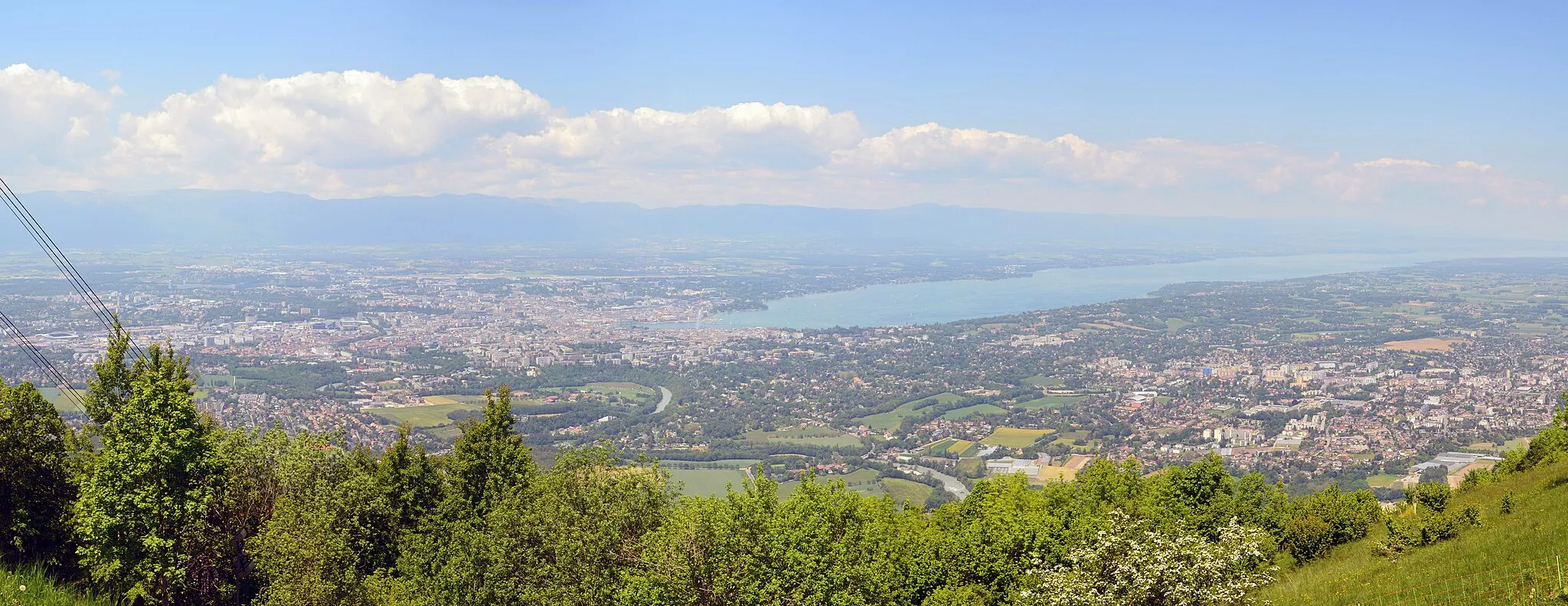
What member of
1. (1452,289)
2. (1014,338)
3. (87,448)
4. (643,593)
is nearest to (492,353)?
(1014,338)

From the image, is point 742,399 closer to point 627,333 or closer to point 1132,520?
point 627,333

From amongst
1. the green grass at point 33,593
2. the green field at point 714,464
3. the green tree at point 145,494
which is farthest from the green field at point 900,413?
the green grass at point 33,593

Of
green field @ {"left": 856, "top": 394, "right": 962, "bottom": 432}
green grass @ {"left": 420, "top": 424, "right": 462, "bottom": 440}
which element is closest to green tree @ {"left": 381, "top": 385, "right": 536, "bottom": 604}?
green grass @ {"left": 420, "top": 424, "right": 462, "bottom": 440}

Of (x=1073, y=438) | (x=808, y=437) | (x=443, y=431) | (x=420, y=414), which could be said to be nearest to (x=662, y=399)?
(x=808, y=437)

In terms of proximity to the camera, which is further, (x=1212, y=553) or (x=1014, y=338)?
(x=1014, y=338)

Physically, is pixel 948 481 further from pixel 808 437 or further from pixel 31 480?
pixel 31 480

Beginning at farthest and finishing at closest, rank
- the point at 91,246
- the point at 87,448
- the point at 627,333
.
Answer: the point at 91,246 < the point at 627,333 < the point at 87,448

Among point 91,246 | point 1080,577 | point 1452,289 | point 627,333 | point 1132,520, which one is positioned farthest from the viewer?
point 91,246

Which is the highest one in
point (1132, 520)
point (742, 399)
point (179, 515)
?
point (179, 515)
